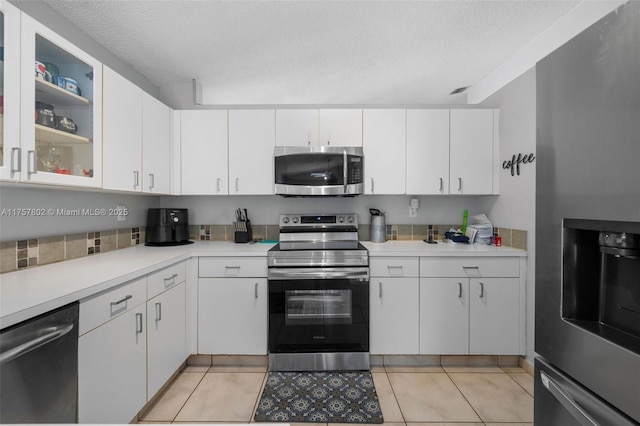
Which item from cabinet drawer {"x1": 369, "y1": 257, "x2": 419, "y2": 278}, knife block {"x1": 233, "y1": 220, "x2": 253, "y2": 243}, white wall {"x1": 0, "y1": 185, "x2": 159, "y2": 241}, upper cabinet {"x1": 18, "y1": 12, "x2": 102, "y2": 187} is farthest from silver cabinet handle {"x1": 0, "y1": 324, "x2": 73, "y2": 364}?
cabinet drawer {"x1": 369, "y1": 257, "x2": 419, "y2": 278}

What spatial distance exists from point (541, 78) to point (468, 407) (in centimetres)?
188

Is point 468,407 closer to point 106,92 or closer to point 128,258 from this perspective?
point 128,258

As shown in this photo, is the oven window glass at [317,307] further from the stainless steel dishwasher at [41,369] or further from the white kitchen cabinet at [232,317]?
the stainless steel dishwasher at [41,369]

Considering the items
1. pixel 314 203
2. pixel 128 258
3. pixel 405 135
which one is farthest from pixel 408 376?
pixel 128 258

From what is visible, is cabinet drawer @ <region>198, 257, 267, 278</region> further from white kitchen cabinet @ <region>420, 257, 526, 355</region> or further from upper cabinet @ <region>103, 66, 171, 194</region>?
white kitchen cabinet @ <region>420, 257, 526, 355</region>

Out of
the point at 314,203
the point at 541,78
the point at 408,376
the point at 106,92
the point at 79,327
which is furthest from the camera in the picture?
the point at 314,203

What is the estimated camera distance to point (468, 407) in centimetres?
Answer: 180

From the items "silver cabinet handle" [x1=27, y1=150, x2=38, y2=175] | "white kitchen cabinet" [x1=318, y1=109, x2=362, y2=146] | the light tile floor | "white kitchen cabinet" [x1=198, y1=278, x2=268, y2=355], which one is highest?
"white kitchen cabinet" [x1=318, y1=109, x2=362, y2=146]

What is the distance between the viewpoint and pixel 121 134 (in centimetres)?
184

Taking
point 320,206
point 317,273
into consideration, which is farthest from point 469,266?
point 320,206

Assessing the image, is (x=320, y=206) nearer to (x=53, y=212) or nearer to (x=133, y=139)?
(x=133, y=139)

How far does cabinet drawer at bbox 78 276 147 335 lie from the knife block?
1.02 metres

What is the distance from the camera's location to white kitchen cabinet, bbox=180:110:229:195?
8.32 feet

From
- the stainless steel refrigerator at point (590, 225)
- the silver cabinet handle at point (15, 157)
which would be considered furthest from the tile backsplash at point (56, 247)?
the stainless steel refrigerator at point (590, 225)
